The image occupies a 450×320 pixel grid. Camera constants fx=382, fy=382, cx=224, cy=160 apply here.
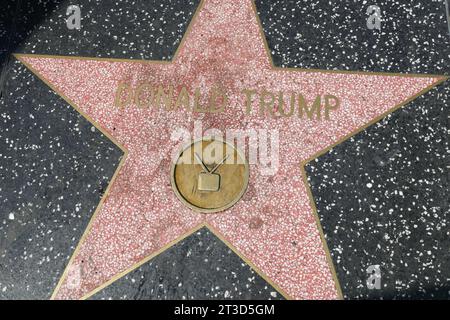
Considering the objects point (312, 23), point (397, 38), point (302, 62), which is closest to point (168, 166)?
point (302, 62)

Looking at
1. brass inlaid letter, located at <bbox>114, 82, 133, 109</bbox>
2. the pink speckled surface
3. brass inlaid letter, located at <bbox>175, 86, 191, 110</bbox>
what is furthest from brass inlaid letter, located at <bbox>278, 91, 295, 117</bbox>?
brass inlaid letter, located at <bbox>114, 82, 133, 109</bbox>

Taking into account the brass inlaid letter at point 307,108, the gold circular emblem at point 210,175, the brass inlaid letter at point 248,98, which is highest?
the brass inlaid letter at point 248,98

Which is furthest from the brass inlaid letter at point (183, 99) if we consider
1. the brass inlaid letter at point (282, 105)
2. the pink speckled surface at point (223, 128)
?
the brass inlaid letter at point (282, 105)

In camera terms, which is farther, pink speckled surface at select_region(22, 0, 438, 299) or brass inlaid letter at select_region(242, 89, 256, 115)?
brass inlaid letter at select_region(242, 89, 256, 115)

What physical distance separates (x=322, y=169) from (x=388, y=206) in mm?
231

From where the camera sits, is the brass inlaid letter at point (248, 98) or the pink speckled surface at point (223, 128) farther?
the brass inlaid letter at point (248, 98)

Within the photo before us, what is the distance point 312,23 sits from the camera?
1.32 metres

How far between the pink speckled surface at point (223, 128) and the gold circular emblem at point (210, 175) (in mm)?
29

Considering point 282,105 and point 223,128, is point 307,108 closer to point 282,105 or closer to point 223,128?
point 282,105

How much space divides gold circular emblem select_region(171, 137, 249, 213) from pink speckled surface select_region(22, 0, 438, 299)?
0.09 feet

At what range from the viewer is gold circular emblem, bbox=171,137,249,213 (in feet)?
3.89

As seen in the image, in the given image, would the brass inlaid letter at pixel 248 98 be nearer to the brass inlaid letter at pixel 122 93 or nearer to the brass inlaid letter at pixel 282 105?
the brass inlaid letter at pixel 282 105

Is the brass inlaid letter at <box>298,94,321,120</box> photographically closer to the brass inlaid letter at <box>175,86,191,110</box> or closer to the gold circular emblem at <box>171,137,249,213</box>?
the gold circular emblem at <box>171,137,249,213</box>

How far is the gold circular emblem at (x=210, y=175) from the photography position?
1185mm
